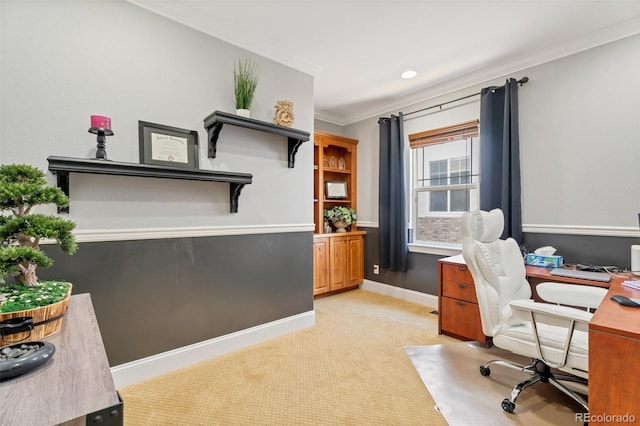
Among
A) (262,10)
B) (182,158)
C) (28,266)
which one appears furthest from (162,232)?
(262,10)

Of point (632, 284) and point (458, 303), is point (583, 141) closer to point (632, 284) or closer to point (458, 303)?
point (632, 284)

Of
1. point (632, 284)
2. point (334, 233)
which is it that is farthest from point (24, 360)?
point (334, 233)

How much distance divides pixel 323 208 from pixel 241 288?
2.02 meters

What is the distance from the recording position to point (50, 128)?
5.80 feet

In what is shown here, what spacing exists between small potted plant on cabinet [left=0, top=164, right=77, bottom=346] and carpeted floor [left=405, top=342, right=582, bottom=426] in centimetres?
193

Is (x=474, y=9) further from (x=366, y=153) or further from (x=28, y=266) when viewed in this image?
(x=28, y=266)

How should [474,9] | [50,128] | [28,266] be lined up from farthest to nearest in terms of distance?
[474,9] < [50,128] < [28,266]

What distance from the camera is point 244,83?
245cm

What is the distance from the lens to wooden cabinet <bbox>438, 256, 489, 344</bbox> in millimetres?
2600

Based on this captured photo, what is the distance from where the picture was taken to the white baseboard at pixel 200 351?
2010mm

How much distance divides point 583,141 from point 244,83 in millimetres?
2920

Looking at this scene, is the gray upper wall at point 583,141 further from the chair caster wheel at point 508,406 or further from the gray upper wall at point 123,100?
the gray upper wall at point 123,100

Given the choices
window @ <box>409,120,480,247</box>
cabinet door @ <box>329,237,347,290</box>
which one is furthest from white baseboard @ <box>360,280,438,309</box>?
window @ <box>409,120,480,247</box>

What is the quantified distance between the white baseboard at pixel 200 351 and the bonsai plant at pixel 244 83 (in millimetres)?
1850
